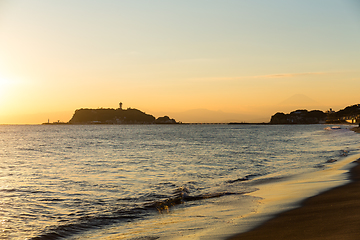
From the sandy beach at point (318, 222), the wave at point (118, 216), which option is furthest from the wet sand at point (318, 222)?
the wave at point (118, 216)

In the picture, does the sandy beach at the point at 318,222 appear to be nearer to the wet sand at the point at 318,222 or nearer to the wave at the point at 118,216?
the wet sand at the point at 318,222

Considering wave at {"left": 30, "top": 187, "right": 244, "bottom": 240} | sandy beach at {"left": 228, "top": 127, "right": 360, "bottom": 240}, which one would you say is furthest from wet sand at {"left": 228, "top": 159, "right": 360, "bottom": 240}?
wave at {"left": 30, "top": 187, "right": 244, "bottom": 240}

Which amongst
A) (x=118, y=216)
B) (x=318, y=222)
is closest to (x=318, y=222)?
(x=318, y=222)

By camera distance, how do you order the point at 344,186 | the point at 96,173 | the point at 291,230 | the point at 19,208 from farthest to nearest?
the point at 96,173 → the point at 344,186 → the point at 19,208 → the point at 291,230

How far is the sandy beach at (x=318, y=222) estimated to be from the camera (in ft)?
19.5

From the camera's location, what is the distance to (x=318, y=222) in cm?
689

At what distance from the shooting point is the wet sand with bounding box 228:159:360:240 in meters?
5.96

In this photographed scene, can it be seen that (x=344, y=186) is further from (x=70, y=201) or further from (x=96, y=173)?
(x=96, y=173)

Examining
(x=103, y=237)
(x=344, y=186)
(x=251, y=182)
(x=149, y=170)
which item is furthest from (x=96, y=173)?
(x=344, y=186)

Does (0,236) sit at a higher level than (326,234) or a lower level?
lower

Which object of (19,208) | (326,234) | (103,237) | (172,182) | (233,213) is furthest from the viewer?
(172,182)

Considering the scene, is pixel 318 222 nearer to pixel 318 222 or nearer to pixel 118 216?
pixel 318 222

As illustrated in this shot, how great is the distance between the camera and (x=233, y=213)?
905 cm

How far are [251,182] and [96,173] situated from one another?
32.1 ft
